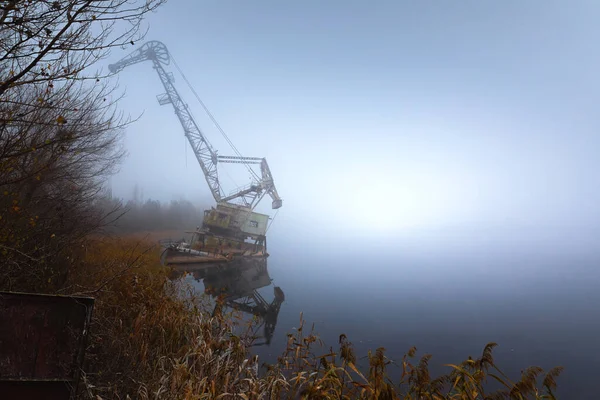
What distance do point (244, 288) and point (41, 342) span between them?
1946 cm

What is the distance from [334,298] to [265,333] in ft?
51.3

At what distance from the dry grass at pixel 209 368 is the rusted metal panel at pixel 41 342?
532 millimetres

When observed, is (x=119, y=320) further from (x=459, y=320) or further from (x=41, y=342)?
(x=459, y=320)

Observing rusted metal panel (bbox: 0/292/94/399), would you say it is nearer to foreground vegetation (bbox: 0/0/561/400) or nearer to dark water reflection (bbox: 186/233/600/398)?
foreground vegetation (bbox: 0/0/561/400)

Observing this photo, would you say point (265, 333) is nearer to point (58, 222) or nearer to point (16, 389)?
point (58, 222)

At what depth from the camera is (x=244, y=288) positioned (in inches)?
864

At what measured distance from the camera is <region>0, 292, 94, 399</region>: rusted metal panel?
3.10 m

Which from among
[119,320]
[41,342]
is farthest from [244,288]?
[41,342]

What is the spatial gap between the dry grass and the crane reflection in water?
22.3 feet

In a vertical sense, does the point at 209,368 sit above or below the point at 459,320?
above

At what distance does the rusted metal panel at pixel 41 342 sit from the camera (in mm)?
3098

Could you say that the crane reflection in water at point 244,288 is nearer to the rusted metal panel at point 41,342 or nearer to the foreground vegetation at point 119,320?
the foreground vegetation at point 119,320

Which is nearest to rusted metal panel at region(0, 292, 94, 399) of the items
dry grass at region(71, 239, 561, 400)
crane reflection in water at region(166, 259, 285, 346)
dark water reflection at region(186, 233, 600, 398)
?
dry grass at region(71, 239, 561, 400)

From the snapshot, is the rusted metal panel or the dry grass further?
the dry grass
